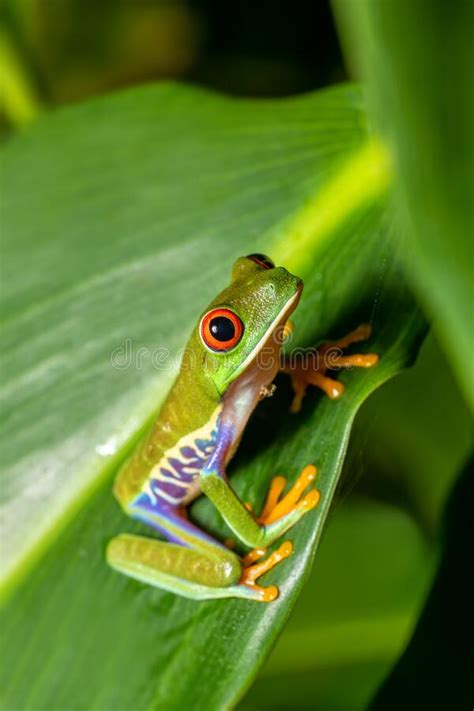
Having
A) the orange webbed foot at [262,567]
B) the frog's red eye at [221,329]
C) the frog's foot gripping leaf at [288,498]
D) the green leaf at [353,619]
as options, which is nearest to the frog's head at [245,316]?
the frog's red eye at [221,329]

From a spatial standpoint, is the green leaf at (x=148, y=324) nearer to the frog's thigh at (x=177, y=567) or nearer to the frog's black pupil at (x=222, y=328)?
the frog's thigh at (x=177, y=567)

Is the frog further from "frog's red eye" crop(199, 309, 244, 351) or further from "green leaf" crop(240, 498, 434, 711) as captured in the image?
"green leaf" crop(240, 498, 434, 711)

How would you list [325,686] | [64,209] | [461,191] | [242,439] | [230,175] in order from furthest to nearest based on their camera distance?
[325,686], [64,209], [230,175], [242,439], [461,191]

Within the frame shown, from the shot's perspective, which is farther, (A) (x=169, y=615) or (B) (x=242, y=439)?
(B) (x=242, y=439)

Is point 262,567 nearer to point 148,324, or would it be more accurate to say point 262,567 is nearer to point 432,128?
point 148,324

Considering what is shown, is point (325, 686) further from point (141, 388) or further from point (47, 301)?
point (47, 301)

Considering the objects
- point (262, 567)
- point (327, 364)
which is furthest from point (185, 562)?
point (327, 364)

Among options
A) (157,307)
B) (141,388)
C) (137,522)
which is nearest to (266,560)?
(137,522)
